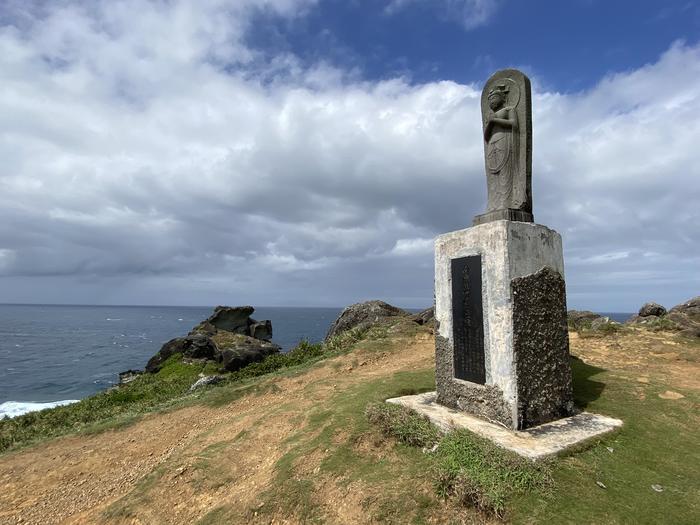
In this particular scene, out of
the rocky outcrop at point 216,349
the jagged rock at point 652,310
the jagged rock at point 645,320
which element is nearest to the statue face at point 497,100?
the jagged rock at point 645,320

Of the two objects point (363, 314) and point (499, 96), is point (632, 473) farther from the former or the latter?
point (363, 314)

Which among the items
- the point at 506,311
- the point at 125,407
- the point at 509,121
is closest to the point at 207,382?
the point at 125,407

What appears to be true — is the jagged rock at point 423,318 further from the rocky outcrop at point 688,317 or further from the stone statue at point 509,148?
the stone statue at point 509,148

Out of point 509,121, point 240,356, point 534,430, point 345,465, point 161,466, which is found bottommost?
point 240,356

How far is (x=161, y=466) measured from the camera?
7082mm

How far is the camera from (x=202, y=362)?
110 feet

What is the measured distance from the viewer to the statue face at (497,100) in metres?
7.17

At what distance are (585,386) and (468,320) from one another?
344 centimetres

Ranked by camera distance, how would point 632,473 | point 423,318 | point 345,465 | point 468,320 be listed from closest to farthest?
point 632,473
point 345,465
point 468,320
point 423,318

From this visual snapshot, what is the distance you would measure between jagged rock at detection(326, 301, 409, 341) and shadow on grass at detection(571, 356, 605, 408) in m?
13.9

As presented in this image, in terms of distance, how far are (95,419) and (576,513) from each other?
13418 mm

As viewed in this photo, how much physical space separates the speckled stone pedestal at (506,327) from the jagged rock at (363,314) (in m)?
16.1

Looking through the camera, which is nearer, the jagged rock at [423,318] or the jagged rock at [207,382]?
the jagged rock at [207,382]

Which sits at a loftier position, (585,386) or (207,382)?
(585,386)
